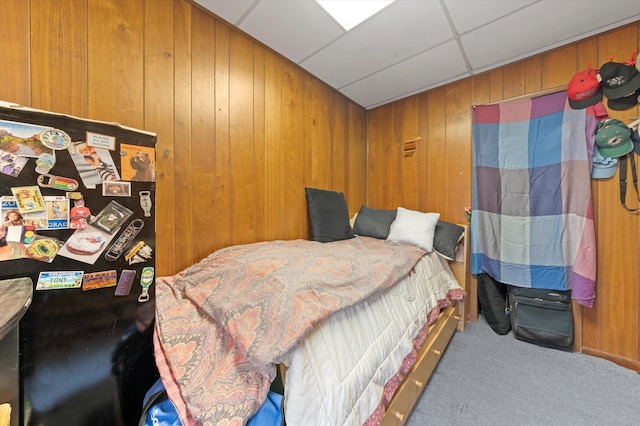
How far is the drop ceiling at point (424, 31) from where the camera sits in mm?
1475

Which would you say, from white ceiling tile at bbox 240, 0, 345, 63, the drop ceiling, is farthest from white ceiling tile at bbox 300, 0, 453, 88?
white ceiling tile at bbox 240, 0, 345, 63

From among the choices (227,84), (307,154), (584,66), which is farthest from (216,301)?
(584,66)

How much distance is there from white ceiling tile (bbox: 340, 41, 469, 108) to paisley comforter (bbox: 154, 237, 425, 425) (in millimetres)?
1797

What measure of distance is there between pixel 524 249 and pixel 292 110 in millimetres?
2290

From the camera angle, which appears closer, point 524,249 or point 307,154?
point 524,249

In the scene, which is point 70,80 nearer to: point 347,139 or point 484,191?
point 347,139

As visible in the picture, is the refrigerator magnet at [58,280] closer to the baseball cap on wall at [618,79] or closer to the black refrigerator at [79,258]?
the black refrigerator at [79,258]

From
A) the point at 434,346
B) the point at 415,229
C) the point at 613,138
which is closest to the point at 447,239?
the point at 415,229

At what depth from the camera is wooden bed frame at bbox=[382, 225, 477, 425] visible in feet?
3.38

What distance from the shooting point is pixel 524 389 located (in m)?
1.41

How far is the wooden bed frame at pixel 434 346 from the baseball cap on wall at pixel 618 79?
1.31 m

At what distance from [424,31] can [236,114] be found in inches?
57.4

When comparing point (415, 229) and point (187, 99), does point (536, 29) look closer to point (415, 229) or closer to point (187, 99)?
point (415, 229)

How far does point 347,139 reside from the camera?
2797 millimetres
